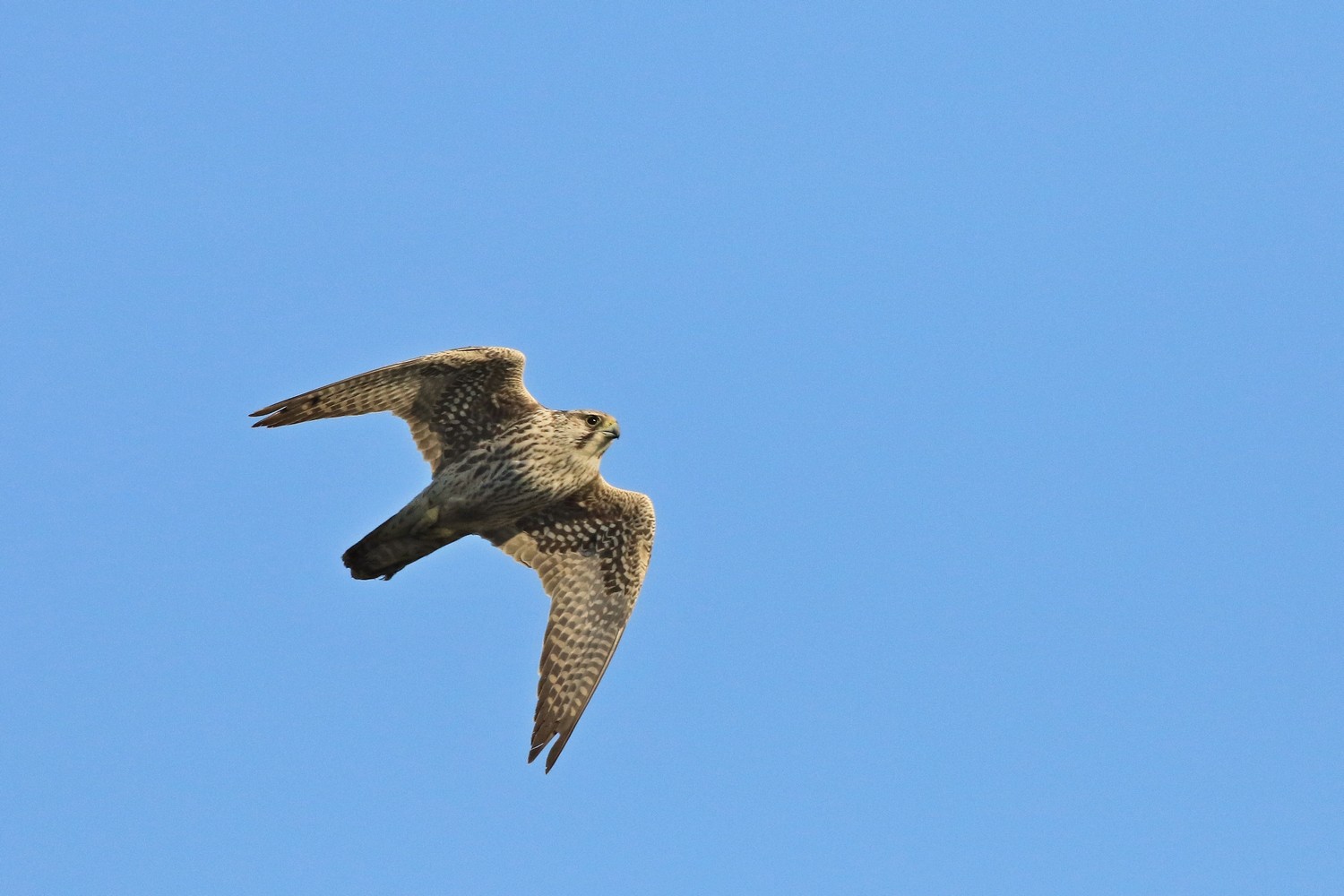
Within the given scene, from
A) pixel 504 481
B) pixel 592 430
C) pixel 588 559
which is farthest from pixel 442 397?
pixel 588 559

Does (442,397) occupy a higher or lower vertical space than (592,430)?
lower

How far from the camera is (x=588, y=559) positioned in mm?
14844

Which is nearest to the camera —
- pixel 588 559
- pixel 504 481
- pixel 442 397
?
pixel 504 481

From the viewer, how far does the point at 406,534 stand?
13.6 meters

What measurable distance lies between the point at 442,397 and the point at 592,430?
1.44 m

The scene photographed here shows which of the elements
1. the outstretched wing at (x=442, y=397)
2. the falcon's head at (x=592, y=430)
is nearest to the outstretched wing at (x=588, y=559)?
the falcon's head at (x=592, y=430)

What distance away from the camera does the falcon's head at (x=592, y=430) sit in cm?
1378

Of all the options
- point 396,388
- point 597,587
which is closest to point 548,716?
point 597,587

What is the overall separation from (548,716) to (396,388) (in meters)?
3.37

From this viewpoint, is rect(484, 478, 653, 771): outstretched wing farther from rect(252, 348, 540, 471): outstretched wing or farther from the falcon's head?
rect(252, 348, 540, 471): outstretched wing

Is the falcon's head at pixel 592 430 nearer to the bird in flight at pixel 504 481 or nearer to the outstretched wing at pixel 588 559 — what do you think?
the bird in flight at pixel 504 481

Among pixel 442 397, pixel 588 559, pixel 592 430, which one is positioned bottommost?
pixel 588 559

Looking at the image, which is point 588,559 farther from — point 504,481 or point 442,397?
point 442,397

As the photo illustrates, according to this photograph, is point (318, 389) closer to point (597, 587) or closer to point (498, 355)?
point (498, 355)
